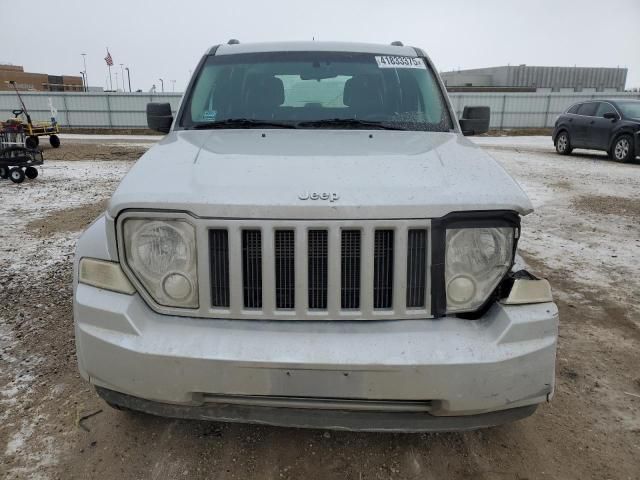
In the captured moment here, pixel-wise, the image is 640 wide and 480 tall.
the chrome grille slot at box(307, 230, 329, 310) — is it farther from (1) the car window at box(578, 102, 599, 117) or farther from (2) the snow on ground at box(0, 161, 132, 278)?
(1) the car window at box(578, 102, 599, 117)

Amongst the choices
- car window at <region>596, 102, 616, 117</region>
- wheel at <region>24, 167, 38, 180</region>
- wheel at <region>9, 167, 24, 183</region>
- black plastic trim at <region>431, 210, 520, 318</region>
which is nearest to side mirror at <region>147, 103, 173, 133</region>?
black plastic trim at <region>431, 210, 520, 318</region>

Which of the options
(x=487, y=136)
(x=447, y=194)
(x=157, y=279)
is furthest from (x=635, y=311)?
(x=487, y=136)

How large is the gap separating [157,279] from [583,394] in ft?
8.18

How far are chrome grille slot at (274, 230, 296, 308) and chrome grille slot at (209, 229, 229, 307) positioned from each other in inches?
Result: 8.0

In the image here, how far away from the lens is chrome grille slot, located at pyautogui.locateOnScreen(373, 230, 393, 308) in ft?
6.60

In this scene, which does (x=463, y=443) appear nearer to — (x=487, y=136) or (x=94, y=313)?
(x=94, y=313)

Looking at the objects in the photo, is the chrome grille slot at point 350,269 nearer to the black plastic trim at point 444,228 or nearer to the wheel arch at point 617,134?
the black plastic trim at point 444,228

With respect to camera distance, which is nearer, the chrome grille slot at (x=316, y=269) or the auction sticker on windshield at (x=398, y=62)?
the chrome grille slot at (x=316, y=269)

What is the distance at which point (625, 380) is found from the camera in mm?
3123

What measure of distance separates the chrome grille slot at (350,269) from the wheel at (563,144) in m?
16.2

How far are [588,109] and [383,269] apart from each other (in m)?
15.7

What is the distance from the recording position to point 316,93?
343cm

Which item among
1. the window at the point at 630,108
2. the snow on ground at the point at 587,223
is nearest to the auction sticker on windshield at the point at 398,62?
the snow on ground at the point at 587,223

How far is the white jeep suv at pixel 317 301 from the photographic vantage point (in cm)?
191
